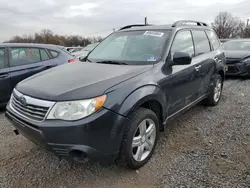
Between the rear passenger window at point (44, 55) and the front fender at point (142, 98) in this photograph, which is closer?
the front fender at point (142, 98)

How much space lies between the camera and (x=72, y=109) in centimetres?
214

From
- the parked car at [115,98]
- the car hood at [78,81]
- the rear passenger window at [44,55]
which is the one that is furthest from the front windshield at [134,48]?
the rear passenger window at [44,55]

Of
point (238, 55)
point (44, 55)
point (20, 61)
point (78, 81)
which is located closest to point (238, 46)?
point (238, 55)

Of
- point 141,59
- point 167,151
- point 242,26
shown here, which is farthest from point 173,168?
point 242,26

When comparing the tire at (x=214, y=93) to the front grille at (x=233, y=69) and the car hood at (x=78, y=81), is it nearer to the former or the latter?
the car hood at (x=78, y=81)

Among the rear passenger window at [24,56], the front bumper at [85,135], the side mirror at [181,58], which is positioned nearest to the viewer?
the front bumper at [85,135]

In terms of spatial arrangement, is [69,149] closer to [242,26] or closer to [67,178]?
[67,178]

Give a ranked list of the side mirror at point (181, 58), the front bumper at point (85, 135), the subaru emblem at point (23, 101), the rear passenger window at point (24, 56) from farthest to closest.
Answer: the rear passenger window at point (24, 56)
the side mirror at point (181, 58)
the subaru emblem at point (23, 101)
the front bumper at point (85, 135)

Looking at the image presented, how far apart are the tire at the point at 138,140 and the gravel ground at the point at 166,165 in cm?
13

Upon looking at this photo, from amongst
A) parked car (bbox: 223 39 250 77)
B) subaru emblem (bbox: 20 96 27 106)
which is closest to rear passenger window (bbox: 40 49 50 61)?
subaru emblem (bbox: 20 96 27 106)

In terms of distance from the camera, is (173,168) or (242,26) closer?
(173,168)

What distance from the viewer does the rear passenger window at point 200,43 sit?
400 cm

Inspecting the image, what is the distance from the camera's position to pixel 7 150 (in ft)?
10.3

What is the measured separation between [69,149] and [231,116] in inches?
128
